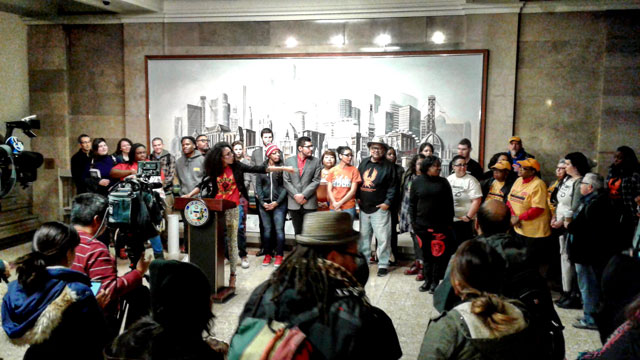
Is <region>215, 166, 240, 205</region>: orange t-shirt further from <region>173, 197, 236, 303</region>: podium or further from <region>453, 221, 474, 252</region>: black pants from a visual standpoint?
<region>453, 221, 474, 252</region>: black pants

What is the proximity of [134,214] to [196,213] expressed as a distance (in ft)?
3.54

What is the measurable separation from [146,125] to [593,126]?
6.79 metres

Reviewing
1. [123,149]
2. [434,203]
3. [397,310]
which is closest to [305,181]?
[434,203]

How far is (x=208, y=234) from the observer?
526 centimetres

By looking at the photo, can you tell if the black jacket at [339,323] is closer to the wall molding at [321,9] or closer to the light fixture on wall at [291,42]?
the wall molding at [321,9]

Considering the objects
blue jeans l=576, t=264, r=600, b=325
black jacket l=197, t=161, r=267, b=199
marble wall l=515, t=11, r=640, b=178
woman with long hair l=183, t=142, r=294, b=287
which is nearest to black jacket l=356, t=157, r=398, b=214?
black jacket l=197, t=161, r=267, b=199

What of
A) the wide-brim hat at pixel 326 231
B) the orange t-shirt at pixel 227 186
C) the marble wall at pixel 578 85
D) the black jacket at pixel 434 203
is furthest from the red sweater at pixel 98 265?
the marble wall at pixel 578 85

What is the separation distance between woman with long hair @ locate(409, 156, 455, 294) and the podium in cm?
204

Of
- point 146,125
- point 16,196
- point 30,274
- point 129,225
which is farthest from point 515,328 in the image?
point 16,196

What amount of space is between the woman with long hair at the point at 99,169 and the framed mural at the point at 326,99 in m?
1.45

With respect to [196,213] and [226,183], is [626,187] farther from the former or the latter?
[196,213]

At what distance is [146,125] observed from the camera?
27.8ft

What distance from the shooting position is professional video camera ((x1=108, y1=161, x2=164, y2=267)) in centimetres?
408

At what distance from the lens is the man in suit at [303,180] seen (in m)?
6.64
